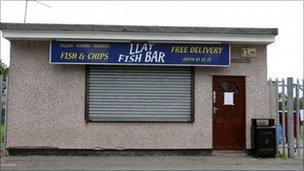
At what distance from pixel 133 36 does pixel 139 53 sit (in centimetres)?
60

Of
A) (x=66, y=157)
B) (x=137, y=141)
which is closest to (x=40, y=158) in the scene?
(x=66, y=157)

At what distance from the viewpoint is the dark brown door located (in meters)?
16.0

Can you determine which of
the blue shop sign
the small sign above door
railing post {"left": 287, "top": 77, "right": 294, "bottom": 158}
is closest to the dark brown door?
the small sign above door

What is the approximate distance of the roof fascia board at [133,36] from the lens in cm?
1497

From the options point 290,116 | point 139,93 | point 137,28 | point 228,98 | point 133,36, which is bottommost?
point 290,116

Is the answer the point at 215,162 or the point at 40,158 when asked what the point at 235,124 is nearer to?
the point at 215,162

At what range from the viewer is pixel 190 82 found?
1585 centimetres

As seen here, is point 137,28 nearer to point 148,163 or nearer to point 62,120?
point 62,120

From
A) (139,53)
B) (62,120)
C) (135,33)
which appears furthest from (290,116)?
(62,120)

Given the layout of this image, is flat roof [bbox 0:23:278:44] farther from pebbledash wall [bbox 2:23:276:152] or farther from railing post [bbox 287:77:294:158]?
railing post [bbox 287:77:294:158]

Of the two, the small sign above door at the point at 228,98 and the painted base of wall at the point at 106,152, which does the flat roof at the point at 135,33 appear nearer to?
the small sign above door at the point at 228,98

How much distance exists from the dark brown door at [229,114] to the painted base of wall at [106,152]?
0.62 metres

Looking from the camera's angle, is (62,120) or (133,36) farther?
(62,120)

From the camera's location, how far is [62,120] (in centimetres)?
1555
